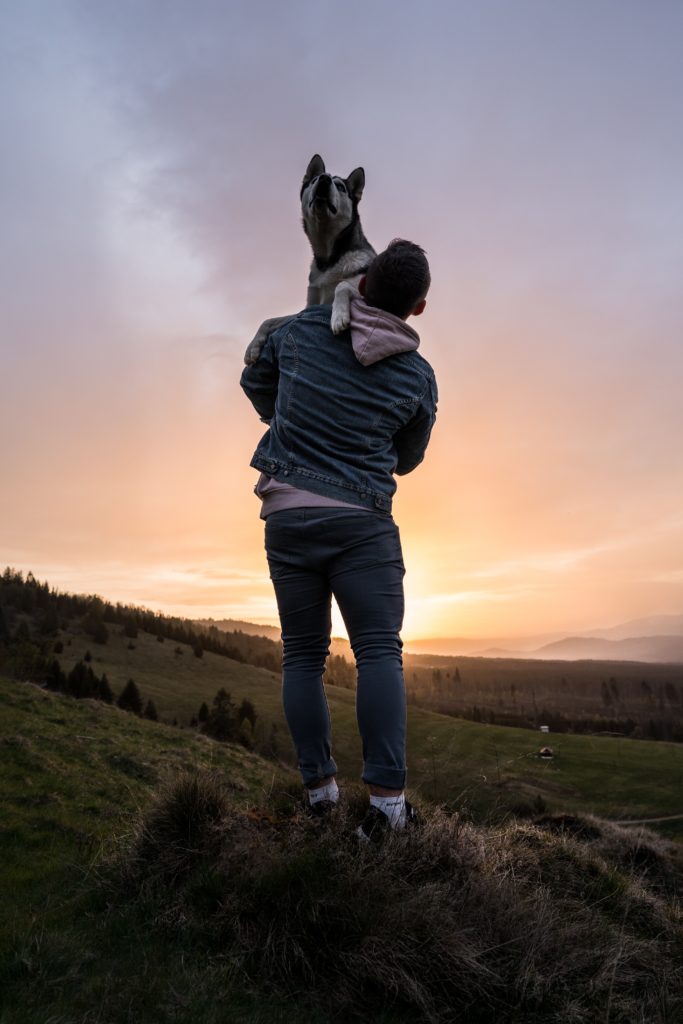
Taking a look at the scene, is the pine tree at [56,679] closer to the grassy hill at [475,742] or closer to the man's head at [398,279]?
the grassy hill at [475,742]

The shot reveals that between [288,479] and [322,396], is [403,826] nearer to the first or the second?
[288,479]

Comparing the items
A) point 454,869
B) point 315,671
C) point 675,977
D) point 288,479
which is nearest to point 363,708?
point 315,671

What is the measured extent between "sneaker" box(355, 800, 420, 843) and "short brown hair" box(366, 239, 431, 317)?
7.25 ft

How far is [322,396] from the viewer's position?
2.71m

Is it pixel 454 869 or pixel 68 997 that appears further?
pixel 454 869

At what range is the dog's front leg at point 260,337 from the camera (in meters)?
3.00

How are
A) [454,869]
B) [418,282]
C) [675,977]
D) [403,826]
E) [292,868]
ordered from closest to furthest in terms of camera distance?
[675,977] → [292,868] → [454,869] → [403,826] → [418,282]

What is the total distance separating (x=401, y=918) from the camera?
5.54 ft

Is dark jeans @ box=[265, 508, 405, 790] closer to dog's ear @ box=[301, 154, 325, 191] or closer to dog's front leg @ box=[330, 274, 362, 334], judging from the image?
dog's front leg @ box=[330, 274, 362, 334]

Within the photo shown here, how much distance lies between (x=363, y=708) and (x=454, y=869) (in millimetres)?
659

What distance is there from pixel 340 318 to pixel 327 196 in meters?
0.83

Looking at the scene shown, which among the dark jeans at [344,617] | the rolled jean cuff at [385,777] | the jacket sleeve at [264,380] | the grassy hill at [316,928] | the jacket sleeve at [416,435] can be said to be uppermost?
the jacket sleeve at [264,380]

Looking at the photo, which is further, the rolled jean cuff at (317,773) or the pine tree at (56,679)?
the pine tree at (56,679)

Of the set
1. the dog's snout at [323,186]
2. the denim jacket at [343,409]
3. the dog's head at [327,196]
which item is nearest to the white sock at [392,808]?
the denim jacket at [343,409]
